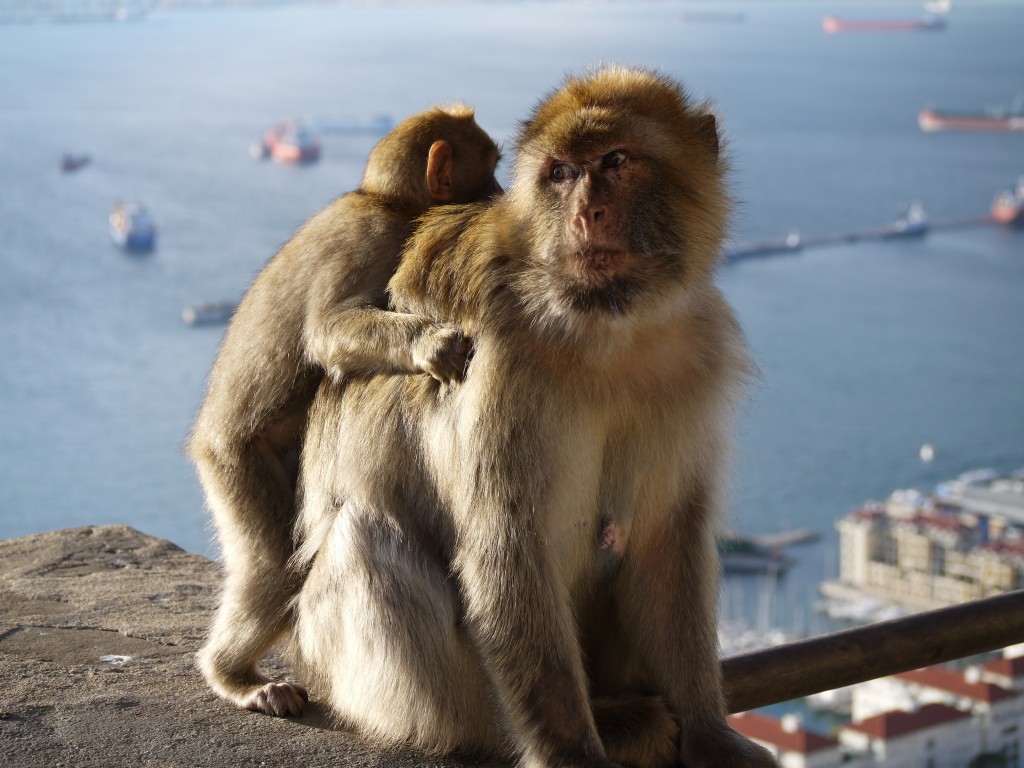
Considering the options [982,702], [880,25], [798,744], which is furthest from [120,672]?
[880,25]

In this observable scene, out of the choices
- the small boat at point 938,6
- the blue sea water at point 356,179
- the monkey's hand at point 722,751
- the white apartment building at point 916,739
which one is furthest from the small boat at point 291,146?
the small boat at point 938,6

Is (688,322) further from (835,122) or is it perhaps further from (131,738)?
(835,122)

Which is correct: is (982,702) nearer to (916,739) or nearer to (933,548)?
(916,739)

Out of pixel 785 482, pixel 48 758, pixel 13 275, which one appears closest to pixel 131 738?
pixel 48 758

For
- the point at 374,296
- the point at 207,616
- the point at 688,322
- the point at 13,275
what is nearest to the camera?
the point at 688,322

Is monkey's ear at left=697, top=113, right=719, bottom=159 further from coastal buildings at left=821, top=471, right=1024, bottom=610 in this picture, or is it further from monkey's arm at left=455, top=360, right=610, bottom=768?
coastal buildings at left=821, top=471, right=1024, bottom=610

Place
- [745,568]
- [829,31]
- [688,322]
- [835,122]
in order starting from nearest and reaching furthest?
[688,322], [745,568], [835,122], [829,31]
